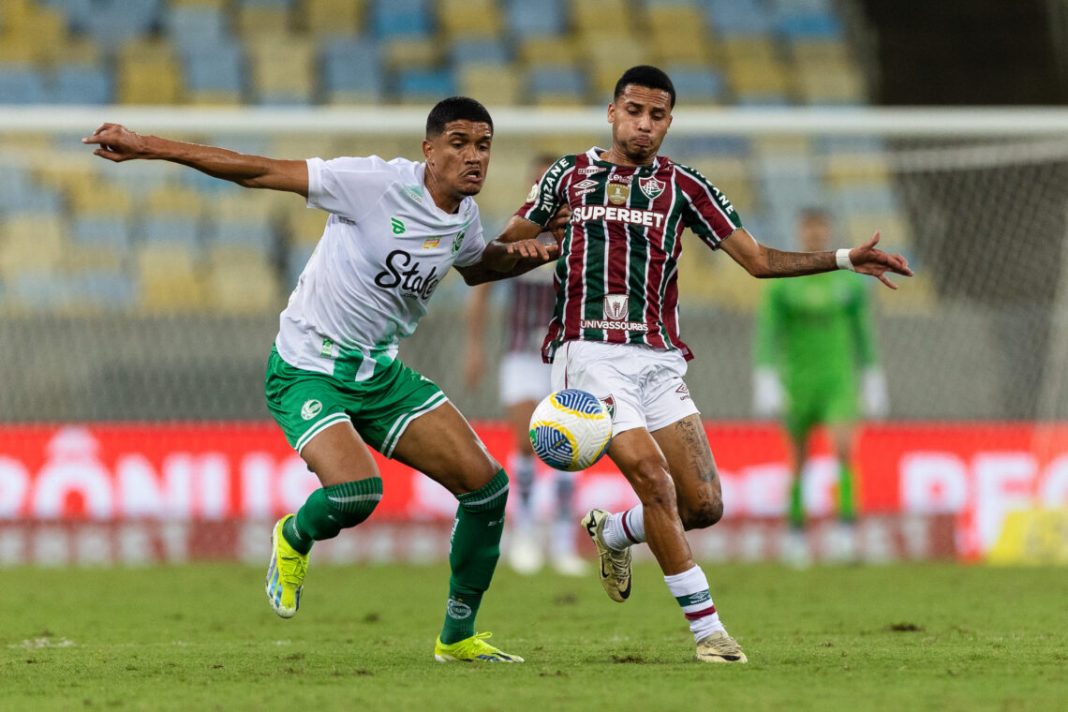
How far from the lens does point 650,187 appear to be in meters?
7.04

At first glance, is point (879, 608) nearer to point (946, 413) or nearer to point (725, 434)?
point (725, 434)

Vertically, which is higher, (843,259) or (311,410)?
(843,259)

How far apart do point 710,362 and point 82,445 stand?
5375mm

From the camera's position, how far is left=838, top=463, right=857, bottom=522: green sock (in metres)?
12.5

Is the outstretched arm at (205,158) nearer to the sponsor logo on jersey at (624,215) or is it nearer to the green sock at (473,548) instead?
the sponsor logo on jersey at (624,215)

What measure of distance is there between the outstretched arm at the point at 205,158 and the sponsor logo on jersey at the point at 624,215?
1250 millimetres

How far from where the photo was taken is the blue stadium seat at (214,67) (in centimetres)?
1897

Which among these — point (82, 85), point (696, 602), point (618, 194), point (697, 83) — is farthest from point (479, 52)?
point (696, 602)

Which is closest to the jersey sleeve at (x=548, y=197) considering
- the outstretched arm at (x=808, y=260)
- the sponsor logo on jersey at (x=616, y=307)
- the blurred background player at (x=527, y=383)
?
the sponsor logo on jersey at (x=616, y=307)

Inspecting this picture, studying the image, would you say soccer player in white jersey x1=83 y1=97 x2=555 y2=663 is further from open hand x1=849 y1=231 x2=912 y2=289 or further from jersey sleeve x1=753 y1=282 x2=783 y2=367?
jersey sleeve x1=753 y1=282 x2=783 y2=367

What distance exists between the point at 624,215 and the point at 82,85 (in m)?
13.1

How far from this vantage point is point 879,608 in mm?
9172

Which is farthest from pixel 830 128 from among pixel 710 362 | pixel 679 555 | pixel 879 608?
pixel 679 555

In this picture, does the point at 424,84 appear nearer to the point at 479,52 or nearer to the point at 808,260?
the point at 479,52
